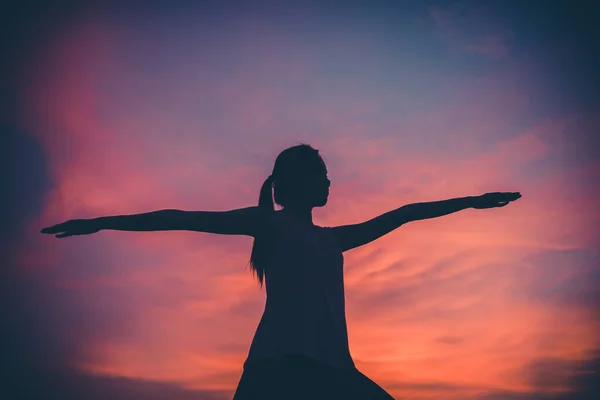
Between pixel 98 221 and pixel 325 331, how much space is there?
177 cm

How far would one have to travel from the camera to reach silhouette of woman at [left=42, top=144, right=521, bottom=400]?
447 cm

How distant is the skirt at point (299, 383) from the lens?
14.5 feet

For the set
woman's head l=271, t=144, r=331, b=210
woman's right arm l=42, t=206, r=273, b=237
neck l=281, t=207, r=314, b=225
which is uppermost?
woman's head l=271, t=144, r=331, b=210

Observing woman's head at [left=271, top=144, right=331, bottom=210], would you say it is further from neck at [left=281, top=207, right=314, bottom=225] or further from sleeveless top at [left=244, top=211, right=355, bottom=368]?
sleeveless top at [left=244, top=211, right=355, bottom=368]

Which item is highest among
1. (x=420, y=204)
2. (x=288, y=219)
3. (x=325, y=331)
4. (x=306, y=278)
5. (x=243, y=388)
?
(x=420, y=204)

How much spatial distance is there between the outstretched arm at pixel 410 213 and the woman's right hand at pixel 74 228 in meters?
1.90

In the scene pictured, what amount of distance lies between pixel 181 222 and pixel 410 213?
1923 mm

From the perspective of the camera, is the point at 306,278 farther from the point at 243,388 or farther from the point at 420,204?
the point at 420,204

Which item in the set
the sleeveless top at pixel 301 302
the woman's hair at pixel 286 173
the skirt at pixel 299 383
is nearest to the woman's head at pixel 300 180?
the woman's hair at pixel 286 173

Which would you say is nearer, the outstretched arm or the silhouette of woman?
the silhouette of woman

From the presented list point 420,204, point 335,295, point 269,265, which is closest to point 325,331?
point 335,295

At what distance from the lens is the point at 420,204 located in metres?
5.52

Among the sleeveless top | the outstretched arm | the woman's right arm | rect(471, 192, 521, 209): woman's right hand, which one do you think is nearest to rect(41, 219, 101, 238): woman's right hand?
the woman's right arm

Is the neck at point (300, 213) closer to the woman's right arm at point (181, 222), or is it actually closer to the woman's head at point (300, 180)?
the woman's head at point (300, 180)
